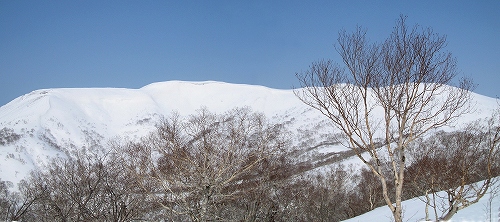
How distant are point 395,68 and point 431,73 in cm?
88

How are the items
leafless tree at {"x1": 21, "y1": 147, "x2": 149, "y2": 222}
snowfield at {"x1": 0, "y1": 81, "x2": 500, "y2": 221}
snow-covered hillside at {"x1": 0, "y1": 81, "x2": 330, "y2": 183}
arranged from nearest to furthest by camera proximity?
leafless tree at {"x1": 21, "y1": 147, "x2": 149, "y2": 222}
snow-covered hillside at {"x1": 0, "y1": 81, "x2": 330, "y2": 183}
snowfield at {"x1": 0, "y1": 81, "x2": 500, "y2": 221}

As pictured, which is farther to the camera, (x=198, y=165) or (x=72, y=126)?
(x=72, y=126)

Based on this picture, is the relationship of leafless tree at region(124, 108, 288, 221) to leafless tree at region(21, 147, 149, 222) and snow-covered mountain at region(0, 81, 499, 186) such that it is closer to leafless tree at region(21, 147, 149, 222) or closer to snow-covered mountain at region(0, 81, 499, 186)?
leafless tree at region(21, 147, 149, 222)

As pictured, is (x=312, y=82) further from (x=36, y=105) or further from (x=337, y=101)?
(x=36, y=105)

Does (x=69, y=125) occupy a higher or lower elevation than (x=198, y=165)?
higher

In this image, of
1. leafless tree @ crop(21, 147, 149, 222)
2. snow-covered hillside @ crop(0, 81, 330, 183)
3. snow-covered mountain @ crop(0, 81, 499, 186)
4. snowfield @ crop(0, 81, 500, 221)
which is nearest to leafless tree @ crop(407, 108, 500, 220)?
leafless tree @ crop(21, 147, 149, 222)

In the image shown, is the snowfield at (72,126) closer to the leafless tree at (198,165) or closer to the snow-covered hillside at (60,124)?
the snow-covered hillside at (60,124)

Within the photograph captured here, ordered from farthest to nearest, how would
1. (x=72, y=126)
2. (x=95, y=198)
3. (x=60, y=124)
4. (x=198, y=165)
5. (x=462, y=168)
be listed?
(x=72, y=126) → (x=60, y=124) → (x=95, y=198) → (x=198, y=165) → (x=462, y=168)

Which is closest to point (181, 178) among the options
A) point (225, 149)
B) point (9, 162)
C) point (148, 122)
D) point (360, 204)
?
point (225, 149)

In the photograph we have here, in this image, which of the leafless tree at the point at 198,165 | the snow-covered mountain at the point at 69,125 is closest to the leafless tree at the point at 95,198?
the leafless tree at the point at 198,165

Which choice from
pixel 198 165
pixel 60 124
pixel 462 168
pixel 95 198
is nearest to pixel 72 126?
pixel 60 124

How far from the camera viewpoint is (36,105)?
165875 millimetres

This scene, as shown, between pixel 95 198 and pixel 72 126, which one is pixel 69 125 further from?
pixel 95 198

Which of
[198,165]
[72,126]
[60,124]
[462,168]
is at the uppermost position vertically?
[60,124]
